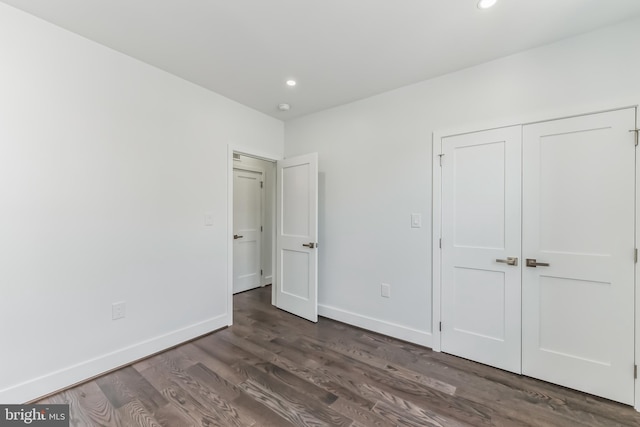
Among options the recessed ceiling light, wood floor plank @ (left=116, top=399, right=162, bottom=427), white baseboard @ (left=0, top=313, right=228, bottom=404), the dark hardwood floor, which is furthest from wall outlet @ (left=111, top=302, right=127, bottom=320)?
the recessed ceiling light

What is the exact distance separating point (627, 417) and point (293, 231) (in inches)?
120

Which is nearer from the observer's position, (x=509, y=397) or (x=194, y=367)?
(x=509, y=397)

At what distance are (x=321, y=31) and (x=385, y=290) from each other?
2411mm

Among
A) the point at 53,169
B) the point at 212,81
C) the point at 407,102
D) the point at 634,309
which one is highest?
the point at 212,81

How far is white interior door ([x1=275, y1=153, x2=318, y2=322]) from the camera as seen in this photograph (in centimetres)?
312

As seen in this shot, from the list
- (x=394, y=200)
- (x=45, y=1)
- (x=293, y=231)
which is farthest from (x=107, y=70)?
(x=394, y=200)

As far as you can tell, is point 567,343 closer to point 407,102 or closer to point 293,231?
point 407,102

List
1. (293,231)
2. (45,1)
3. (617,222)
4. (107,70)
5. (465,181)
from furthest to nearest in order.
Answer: (293,231), (465,181), (107,70), (617,222), (45,1)

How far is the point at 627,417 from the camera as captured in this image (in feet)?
5.43

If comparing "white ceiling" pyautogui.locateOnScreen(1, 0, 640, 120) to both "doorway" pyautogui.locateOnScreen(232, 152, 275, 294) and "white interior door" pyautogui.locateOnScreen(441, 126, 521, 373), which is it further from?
"doorway" pyautogui.locateOnScreen(232, 152, 275, 294)

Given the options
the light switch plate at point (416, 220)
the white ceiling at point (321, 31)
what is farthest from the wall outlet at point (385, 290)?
the white ceiling at point (321, 31)

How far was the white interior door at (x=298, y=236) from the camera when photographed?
10.2ft

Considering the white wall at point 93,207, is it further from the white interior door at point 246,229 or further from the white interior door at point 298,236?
the white interior door at point 246,229

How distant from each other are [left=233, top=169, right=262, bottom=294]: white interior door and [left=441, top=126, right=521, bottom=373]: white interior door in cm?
300
